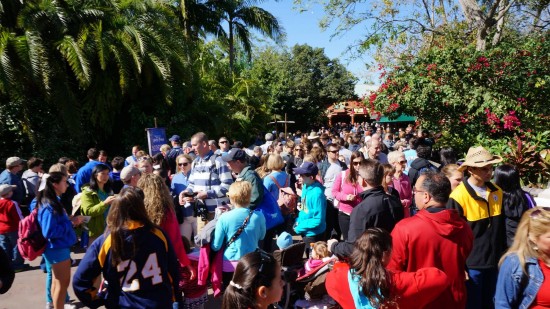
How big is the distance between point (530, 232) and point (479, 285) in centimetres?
165

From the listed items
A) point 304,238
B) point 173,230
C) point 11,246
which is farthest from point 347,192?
point 11,246

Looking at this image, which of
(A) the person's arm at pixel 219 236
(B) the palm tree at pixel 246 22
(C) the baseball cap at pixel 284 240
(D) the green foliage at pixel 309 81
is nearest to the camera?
(A) the person's arm at pixel 219 236

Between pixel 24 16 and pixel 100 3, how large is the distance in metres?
2.74

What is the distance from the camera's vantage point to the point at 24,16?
39.0 ft

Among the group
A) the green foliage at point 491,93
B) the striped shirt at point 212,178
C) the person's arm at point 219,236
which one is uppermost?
the green foliage at point 491,93

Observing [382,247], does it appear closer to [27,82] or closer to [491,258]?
[491,258]

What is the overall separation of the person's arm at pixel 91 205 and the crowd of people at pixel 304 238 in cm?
1

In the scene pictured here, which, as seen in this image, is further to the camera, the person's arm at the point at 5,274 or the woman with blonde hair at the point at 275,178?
the woman with blonde hair at the point at 275,178

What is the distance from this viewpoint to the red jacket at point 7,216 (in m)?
6.28

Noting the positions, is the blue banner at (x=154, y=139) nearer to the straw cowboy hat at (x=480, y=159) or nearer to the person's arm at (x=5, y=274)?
Result: the person's arm at (x=5, y=274)

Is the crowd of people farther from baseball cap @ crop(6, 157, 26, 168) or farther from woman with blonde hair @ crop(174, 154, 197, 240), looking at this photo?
baseball cap @ crop(6, 157, 26, 168)

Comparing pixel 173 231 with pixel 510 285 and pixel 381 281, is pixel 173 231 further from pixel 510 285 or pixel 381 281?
pixel 510 285

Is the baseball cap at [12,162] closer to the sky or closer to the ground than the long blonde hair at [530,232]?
closer to the sky

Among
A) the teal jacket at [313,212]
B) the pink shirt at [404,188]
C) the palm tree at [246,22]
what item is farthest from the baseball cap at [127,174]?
the palm tree at [246,22]
